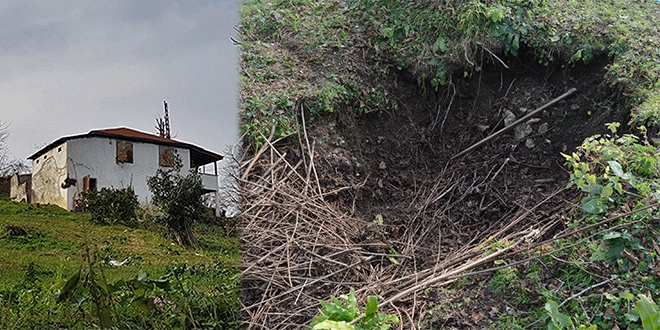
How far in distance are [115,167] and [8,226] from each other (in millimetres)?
173

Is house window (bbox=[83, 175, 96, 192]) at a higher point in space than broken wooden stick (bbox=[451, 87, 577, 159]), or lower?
lower

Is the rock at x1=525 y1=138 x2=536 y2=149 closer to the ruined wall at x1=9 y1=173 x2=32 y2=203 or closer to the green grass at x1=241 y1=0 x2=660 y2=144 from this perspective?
the green grass at x1=241 y1=0 x2=660 y2=144

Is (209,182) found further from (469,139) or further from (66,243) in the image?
(469,139)

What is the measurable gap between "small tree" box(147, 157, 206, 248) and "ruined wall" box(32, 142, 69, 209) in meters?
0.12

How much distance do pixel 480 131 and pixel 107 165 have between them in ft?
5.08

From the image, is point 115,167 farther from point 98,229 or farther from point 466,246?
point 466,246

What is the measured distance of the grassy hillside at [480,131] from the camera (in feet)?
4.29

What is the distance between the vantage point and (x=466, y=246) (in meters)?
1.63

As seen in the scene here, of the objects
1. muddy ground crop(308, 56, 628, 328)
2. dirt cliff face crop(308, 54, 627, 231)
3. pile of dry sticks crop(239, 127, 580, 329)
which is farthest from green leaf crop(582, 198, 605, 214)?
dirt cliff face crop(308, 54, 627, 231)

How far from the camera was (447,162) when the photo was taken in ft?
6.70

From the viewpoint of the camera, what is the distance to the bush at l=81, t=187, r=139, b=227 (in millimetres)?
822

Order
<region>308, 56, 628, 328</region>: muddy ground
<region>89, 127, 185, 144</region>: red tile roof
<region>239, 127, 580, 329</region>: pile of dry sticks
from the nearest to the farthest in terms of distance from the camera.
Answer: <region>89, 127, 185, 144</region>: red tile roof < <region>239, 127, 580, 329</region>: pile of dry sticks < <region>308, 56, 628, 328</region>: muddy ground

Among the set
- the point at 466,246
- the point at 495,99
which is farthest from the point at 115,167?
the point at 495,99

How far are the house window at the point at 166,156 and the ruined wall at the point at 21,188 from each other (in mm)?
186
